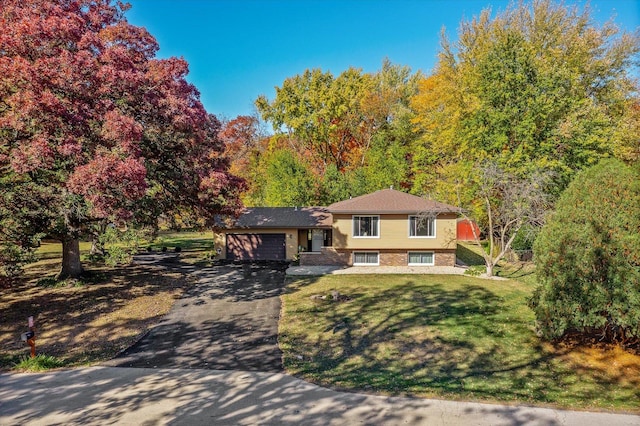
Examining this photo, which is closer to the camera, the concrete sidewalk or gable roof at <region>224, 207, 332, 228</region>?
the concrete sidewalk

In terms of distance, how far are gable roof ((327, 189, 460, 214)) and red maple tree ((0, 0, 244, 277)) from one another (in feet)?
31.2

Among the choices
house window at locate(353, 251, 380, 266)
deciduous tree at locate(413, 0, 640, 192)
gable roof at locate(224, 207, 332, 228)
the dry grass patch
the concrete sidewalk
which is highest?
deciduous tree at locate(413, 0, 640, 192)

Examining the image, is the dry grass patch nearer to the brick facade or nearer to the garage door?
the garage door

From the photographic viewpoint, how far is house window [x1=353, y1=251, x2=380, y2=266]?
23922 mm

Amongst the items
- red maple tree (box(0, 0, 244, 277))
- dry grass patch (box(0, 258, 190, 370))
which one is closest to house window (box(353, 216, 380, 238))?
red maple tree (box(0, 0, 244, 277))

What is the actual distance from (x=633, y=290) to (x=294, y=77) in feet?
117

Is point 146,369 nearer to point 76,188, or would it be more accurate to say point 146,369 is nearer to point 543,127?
point 76,188

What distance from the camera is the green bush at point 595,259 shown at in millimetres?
9867

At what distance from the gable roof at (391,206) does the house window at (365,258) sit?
9.67 ft

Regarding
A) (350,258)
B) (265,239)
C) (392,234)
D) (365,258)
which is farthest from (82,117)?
(392,234)

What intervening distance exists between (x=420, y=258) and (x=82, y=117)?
64.7 feet

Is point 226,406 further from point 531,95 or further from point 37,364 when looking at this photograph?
point 531,95

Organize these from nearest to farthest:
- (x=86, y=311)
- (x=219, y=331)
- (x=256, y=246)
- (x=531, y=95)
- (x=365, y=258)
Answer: (x=219, y=331) → (x=86, y=311) → (x=531, y=95) → (x=365, y=258) → (x=256, y=246)

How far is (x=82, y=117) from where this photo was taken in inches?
516
